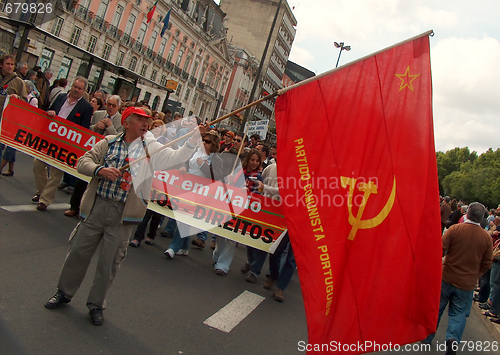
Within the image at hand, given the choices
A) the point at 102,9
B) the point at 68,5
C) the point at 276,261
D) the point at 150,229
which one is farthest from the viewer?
the point at 102,9

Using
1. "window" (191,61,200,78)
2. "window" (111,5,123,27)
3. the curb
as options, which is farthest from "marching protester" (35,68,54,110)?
"window" (191,61,200,78)

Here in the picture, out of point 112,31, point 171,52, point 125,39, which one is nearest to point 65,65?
point 112,31

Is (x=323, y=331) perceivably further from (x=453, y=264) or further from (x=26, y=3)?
(x=26, y=3)

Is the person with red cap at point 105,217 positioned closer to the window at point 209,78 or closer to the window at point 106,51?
the window at point 106,51

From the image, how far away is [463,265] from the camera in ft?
19.1

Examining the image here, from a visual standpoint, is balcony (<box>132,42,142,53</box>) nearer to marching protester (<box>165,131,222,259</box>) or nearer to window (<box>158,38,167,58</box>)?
window (<box>158,38,167,58</box>)

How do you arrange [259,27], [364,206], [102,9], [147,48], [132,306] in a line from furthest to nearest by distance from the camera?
[259,27] < [147,48] < [102,9] < [132,306] < [364,206]

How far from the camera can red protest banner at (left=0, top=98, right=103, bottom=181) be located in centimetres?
795

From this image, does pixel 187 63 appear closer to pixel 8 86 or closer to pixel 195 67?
pixel 195 67

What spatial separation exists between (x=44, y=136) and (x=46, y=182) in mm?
889

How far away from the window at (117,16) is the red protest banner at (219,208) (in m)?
42.7

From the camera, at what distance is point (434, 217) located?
3.43 meters

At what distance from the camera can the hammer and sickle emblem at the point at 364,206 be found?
352cm

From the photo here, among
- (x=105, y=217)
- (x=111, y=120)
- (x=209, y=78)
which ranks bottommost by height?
(x=105, y=217)
